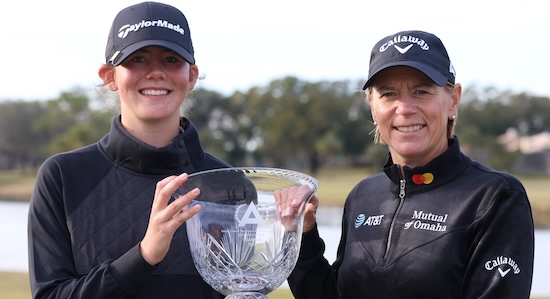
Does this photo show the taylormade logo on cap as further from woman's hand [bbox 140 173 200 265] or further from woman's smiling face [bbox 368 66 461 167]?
woman's smiling face [bbox 368 66 461 167]

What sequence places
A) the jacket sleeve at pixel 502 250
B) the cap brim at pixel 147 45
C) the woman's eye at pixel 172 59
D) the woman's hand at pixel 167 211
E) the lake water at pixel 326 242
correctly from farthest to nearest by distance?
the lake water at pixel 326 242, the woman's eye at pixel 172 59, the cap brim at pixel 147 45, the jacket sleeve at pixel 502 250, the woman's hand at pixel 167 211

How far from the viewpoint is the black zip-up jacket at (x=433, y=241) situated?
7.70ft

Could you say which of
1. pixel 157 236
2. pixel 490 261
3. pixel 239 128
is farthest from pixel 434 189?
pixel 239 128

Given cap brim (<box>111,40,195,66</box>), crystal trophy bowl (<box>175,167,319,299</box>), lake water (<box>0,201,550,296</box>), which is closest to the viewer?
crystal trophy bowl (<box>175,167,319,299</box>)

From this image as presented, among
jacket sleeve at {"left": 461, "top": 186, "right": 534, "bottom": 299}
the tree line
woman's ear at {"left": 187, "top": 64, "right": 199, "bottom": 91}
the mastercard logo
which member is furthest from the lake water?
the tree line

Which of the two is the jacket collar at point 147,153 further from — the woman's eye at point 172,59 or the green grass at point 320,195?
the green grass at point 320,195

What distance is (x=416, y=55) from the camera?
8.36ft

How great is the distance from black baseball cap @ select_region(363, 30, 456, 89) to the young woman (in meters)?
0.68

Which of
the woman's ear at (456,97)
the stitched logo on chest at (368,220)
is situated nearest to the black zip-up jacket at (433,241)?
the stitched logo on chest at (368,220)

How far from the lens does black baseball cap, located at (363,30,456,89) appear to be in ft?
8.29

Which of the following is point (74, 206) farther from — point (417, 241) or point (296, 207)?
point (417, 241)

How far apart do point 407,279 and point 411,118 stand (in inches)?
22.4

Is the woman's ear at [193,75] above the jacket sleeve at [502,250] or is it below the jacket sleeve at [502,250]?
above

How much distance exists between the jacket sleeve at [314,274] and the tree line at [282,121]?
5069 centimetres
